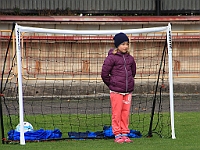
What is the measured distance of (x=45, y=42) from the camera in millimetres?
18844

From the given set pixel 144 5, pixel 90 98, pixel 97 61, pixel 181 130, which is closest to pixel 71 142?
pixel 181 130

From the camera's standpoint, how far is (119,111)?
33.4 ft

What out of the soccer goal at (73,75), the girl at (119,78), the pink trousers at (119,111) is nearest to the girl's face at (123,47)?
the girl at (119,78)

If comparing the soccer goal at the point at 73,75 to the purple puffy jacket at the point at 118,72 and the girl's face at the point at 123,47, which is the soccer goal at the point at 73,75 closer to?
the purple puffy jacket at the point at 118,72

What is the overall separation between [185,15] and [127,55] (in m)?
11.5

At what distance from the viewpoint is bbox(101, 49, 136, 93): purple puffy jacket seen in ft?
33.2

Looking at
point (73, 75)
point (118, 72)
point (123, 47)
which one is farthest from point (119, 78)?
point (73, 75)

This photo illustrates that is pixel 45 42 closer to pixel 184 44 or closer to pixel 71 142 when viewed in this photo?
pixel 184 44

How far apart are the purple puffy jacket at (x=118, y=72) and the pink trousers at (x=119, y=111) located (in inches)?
4.9

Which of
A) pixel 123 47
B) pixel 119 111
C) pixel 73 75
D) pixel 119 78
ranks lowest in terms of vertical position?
pixel 119 111

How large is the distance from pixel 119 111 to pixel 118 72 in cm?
64

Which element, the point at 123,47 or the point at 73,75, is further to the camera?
the point at 73,75

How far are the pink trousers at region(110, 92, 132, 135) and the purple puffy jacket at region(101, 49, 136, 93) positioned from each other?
0.12 metres

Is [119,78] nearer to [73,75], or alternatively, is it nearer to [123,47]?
[123,47]
